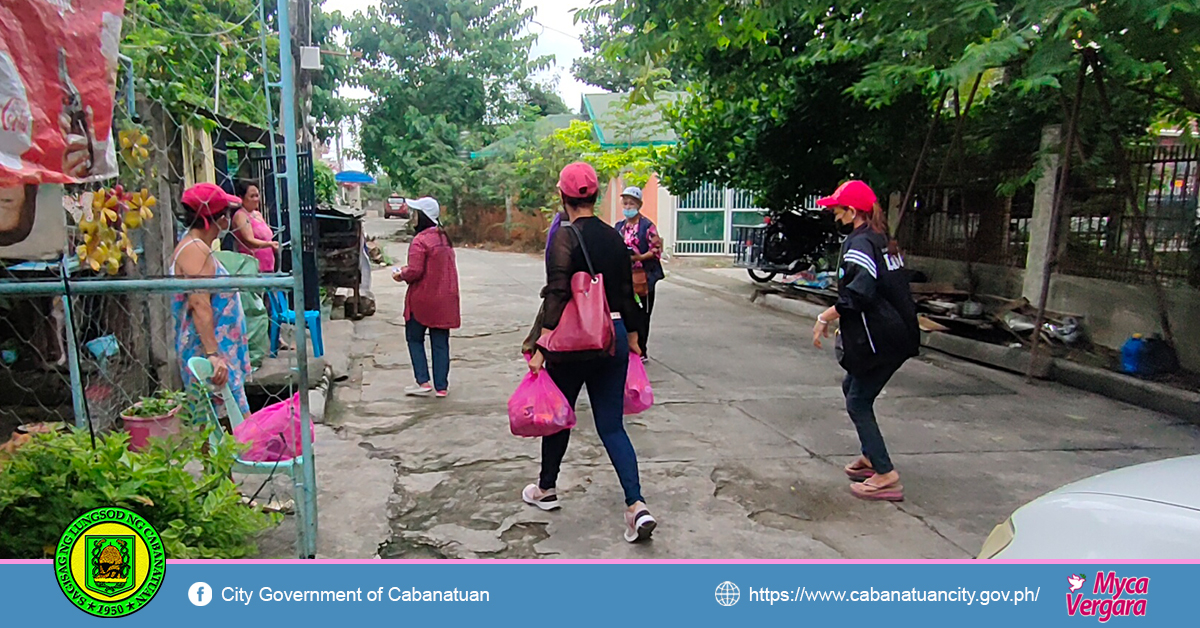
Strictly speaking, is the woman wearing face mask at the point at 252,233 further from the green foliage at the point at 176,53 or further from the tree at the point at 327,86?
the tree at the point at 327,86

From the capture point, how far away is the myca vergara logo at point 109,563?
2465 mm

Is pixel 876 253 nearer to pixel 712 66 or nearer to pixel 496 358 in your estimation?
pixel 496 358

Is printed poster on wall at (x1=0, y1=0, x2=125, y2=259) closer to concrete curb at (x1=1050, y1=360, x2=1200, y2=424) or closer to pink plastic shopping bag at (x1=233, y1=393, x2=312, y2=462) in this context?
pink plastic shopping bag at (x1=233, y1=393, x2=312, y2=462)

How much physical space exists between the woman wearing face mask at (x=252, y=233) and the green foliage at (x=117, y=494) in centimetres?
265

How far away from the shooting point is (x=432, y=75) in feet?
84.5

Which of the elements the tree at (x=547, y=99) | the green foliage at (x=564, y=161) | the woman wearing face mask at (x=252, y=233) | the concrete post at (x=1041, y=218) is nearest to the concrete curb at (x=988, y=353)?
the concrete post at (x=1041, y=218)

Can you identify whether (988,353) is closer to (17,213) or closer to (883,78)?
(883,78)

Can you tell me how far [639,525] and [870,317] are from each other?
147cm

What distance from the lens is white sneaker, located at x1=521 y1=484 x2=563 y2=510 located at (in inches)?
158

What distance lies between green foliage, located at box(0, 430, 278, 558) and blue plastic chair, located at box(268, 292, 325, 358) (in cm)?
244

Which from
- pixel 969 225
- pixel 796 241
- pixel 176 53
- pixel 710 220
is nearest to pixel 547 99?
pixel 710 220

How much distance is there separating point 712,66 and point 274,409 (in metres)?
7.04

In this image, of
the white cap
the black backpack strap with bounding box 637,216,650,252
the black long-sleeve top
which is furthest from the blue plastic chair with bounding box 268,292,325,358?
the black backpack strap with bounding box 637,216,650,252

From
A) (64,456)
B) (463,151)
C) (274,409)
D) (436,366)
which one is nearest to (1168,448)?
(436,366)
